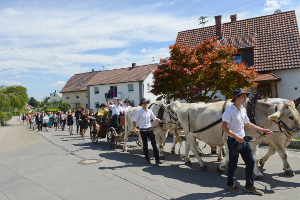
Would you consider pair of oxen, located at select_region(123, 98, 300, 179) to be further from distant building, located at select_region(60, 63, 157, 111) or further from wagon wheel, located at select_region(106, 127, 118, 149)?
distant building, located at select_region(60, 63, 157, 111)

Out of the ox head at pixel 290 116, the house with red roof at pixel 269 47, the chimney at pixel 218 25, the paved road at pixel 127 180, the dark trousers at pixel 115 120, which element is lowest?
the paved road at pixel 127 180

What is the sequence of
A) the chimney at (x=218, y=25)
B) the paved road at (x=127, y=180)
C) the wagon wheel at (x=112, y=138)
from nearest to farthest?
the paved road at (x=127, y=180) < the wagon wheel at (x=112, y=138) < the chimney at (x=218, y=25)

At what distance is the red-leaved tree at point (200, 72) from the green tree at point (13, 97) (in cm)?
3143

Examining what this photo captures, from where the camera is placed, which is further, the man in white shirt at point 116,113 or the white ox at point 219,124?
the man in white shirt at point 116,113

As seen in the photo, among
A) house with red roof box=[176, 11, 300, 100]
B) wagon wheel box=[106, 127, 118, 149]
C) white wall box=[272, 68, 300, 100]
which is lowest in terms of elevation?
wagon wheel box=[106, 127, 118, 149]

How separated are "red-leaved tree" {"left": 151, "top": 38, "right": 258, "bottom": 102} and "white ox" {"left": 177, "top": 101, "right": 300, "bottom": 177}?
17.9 ft

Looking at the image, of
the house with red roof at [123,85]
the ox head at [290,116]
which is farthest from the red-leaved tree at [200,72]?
the house with red roof at [123,85]

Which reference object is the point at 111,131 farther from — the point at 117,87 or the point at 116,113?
the point at 117,87

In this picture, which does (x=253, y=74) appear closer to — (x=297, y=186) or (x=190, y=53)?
(x=190, y=53)

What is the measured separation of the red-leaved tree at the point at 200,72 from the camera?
12703 millimetres

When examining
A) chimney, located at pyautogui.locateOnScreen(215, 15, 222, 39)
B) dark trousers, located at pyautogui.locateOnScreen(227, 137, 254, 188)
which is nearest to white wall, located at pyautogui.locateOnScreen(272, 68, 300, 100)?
chimney, located at pyautogui.locateOnScreen(215, 15, 222, 39)

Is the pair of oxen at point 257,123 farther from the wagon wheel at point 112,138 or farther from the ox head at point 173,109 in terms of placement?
the wagon wheel at point 112,138

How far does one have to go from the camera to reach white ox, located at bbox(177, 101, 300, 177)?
18.7 ft

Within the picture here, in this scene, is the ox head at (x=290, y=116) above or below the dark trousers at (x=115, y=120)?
above
